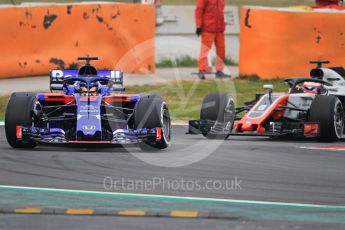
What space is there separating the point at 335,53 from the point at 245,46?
6.07 ft

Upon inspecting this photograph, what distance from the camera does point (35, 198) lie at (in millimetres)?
10141

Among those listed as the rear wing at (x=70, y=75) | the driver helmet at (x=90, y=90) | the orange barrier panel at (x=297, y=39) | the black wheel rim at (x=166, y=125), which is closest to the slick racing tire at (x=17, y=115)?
the driver helmet at (x=90, y=90)

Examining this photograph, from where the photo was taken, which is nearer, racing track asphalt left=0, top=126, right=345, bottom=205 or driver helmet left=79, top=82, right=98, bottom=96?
racing track asphalt left=0, top=126, right=345, bottom=205

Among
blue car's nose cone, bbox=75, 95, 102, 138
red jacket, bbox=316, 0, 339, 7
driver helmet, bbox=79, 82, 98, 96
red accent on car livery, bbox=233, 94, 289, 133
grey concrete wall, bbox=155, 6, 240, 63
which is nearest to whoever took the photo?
blue car's nose cone, bbox=75, 95, 102, 138

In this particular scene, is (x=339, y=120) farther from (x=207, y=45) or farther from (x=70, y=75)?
(x=207, y=45)

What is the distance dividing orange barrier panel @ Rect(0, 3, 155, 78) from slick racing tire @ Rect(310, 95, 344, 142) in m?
Result: 8.49

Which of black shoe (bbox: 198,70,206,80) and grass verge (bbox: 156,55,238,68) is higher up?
black shoe (bbox: 198,70,206,80)

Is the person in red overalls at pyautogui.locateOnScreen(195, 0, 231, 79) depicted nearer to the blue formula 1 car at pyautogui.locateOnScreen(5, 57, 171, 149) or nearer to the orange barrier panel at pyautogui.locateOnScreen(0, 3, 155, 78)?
the orange barrier panel at pyautogui.locateOnScreen(0, 3, 155, 78)

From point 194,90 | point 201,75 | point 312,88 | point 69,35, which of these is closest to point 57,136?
point 312,88

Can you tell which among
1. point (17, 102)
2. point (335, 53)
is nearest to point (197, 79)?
point (335, 53)

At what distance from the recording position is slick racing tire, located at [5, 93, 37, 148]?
13891 mm

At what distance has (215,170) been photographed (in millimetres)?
12359

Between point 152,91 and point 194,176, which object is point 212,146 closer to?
point 194,176

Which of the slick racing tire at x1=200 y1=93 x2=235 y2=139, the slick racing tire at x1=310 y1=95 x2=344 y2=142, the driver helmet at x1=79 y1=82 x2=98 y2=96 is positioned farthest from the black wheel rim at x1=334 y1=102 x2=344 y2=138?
the driver helmet at x1=79 y1=82 x2=98 y2=96
